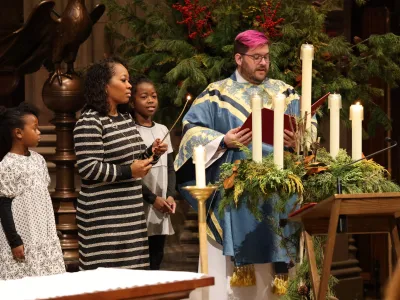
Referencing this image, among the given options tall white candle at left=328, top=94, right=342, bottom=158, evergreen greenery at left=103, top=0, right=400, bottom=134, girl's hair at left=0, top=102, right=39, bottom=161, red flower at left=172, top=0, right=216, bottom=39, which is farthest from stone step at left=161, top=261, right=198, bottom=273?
tall white candle at left=328, top=94, right=342, bottom=158

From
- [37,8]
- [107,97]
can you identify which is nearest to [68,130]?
[37,8]

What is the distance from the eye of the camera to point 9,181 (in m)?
4.98

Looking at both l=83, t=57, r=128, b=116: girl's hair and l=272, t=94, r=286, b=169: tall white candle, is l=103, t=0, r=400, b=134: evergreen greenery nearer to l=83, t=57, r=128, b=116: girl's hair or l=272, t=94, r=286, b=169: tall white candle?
l=83, t=57, r=128, b=116: girl's hair

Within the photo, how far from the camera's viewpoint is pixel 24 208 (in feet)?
16.6

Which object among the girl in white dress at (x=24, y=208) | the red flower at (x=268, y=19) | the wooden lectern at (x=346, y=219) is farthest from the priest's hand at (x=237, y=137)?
the red flower at (x=268, y=19)

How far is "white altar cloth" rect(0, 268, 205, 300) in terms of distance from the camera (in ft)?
8.32

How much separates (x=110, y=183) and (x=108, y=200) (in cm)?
8

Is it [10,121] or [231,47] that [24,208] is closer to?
[10,121]

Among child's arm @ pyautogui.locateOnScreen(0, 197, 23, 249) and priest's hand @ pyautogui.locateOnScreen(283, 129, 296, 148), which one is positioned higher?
priest's hand @ pyautogui.locateOnScreen(283, 129, 296, 148)

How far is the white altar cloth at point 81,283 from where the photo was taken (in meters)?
2.54

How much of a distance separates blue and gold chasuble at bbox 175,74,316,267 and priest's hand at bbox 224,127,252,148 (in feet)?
0.67

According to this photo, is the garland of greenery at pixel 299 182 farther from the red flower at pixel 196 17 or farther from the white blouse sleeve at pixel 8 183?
the red flower at pixel 196 17

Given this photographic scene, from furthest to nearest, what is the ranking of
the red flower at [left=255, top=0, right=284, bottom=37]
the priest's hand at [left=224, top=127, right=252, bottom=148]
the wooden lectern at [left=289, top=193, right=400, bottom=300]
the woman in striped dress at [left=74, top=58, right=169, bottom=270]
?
the red flower at [left=255, top=0, right=284, bottom=37]
the woman in striped dress at [left=74, top=58, right=169, bottom=270]
the priest's hand at [left=224, top=127, right=252, bottom=148]
the wooden lectern at [left=289, top=193, right=400, bottom=300]

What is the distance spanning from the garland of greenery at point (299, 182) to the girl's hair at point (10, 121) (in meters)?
1.21
